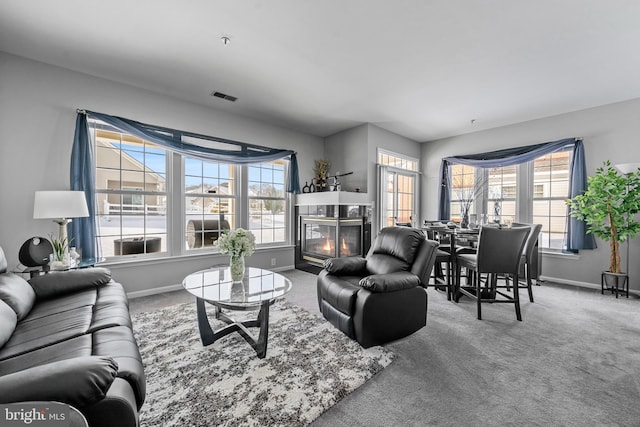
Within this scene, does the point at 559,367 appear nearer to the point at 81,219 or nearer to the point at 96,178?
the point at 81,219

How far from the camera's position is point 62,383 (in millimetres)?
887

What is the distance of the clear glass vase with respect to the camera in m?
2.42

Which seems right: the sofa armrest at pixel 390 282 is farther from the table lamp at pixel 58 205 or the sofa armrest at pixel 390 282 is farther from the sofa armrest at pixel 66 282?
the table lamp at pixel 58 205

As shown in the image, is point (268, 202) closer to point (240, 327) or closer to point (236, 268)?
point (236, 268)

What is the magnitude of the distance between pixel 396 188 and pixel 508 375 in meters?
3.99

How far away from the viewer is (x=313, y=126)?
494 centimetres

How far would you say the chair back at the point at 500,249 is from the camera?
2781 millimetres

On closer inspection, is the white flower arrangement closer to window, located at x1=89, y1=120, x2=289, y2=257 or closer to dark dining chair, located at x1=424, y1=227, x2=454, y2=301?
window, located at x1=89, y1=120, x2=289, y2=257

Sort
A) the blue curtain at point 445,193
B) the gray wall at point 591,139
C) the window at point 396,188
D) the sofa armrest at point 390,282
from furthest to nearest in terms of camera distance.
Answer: the blue curtain at point 445,193
the window at point 396,188
the gray wall at point 591,139
the sofa armrest at point 390,282

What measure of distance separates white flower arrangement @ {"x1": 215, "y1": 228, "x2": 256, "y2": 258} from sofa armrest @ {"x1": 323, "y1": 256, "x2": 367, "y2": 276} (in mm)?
812

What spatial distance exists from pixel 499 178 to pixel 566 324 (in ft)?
10.0

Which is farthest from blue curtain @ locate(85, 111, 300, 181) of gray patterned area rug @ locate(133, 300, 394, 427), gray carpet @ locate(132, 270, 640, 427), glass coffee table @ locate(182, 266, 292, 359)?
gray carpet @ locate(132, 270, 640, 427)

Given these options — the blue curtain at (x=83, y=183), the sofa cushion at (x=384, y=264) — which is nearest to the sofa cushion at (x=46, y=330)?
the blue curtain at (x=83, y=183)

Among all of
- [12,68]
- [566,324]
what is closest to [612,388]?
[566,324]
